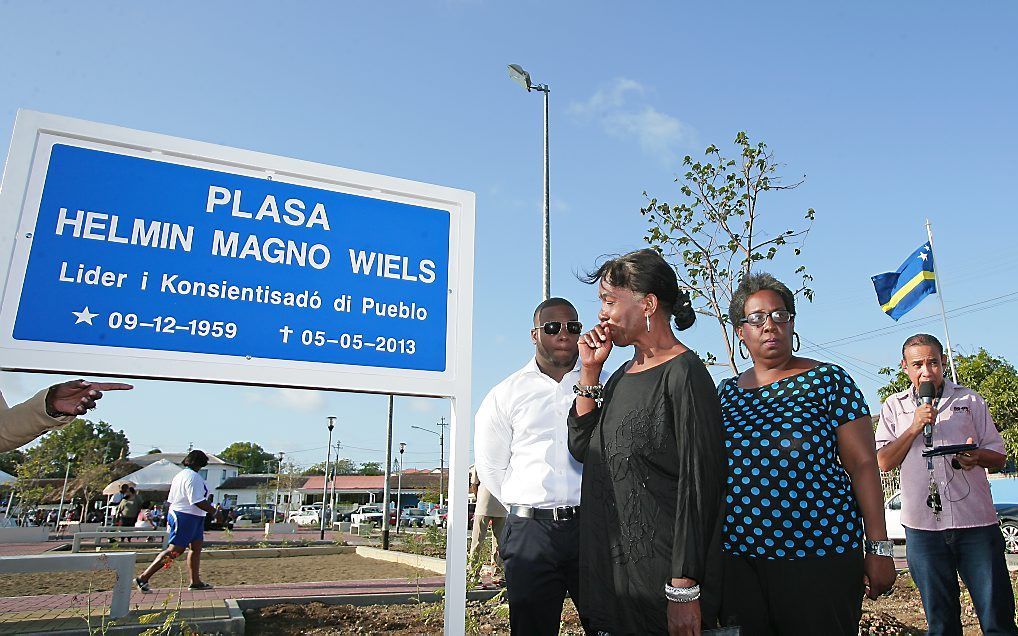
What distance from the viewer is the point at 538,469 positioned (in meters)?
3.02

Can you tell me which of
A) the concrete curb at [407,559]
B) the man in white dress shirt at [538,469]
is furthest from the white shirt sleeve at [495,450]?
the concrete curb at [407,559]

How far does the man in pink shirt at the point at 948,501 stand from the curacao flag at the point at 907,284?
15.4 feet

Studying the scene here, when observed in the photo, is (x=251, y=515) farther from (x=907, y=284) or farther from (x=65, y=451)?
(x=907, y=284)

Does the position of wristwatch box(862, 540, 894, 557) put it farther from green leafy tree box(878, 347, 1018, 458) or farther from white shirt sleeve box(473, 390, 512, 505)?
green leafy tree box(878, 347, 1018, 458)

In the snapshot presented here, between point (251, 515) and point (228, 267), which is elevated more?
point (228, 267)

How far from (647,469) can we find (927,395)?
2.41 metres

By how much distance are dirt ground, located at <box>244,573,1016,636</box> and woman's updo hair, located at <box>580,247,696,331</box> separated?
3.33 meters

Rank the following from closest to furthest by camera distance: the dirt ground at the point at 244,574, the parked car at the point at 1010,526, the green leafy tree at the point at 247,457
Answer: the dirt ground at the point at 244,574
the parked car at the point at 1010,526
the green leafy tree at the point at 247,457

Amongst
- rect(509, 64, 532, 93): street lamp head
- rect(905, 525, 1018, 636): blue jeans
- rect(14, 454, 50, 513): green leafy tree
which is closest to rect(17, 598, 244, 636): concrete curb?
rect(905, 525, 1018, 636): blue jeans

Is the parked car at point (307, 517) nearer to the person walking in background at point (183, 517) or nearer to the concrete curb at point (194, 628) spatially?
the person walking in background at point (183, 517)

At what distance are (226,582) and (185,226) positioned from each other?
904 centimetres

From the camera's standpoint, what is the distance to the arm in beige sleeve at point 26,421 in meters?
2.28

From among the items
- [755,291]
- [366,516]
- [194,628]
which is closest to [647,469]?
[755,291]

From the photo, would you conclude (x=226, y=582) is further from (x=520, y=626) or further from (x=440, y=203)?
(x=440, y=203)
